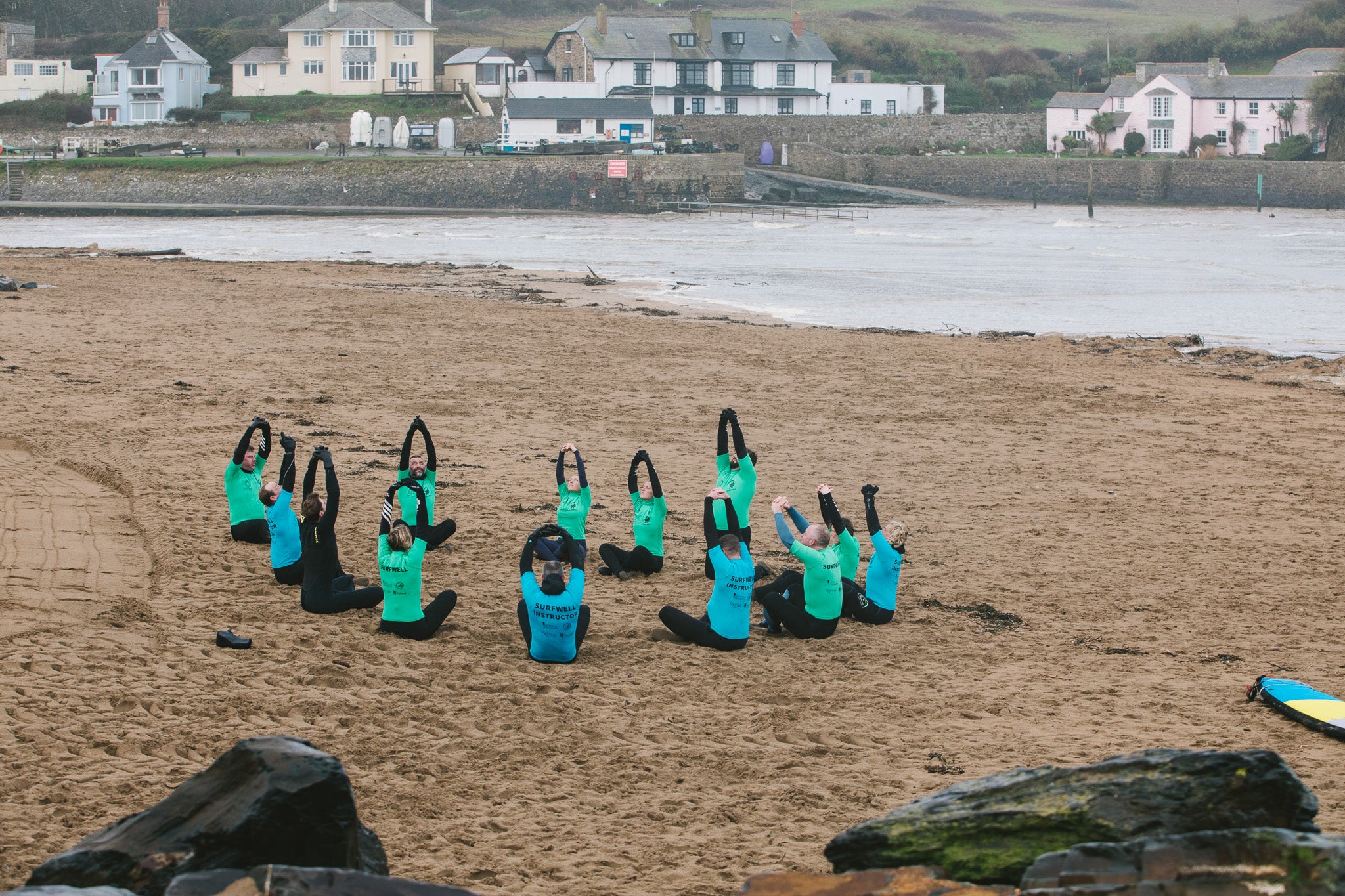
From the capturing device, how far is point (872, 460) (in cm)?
1355

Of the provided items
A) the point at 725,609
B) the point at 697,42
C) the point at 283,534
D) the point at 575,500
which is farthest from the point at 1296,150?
the point at 283,534

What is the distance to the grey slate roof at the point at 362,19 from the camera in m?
84.9

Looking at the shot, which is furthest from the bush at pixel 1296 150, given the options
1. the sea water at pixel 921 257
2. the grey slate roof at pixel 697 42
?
the grey slate roof at pixel 697 42

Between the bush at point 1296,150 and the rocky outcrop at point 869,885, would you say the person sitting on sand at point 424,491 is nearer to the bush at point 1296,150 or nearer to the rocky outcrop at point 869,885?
the rocky outcrop at point 869,885

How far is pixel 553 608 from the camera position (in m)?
7.65

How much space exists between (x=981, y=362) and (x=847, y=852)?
16650mm

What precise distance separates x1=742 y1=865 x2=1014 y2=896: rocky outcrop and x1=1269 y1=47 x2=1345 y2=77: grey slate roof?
96.1 metres

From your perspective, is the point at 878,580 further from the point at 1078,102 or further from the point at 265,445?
the point at 1078,102

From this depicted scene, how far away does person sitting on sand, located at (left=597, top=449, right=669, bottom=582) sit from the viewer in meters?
9.62

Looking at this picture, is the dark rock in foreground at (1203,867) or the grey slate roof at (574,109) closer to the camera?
the dark rock in foreground at (1203,867)

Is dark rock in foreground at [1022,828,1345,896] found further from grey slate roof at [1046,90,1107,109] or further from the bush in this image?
grey slate roof at [1046,90,1107,109]

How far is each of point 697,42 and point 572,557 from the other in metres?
86.0

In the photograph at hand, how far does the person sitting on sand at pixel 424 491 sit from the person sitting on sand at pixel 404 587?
0.89 metres

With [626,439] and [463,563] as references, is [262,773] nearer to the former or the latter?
[463,563]
